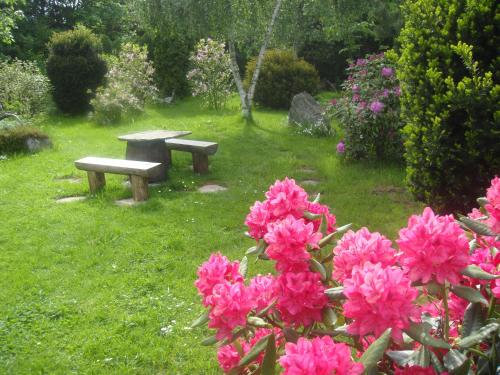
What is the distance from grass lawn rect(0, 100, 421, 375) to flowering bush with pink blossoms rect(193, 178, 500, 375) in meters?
1.57

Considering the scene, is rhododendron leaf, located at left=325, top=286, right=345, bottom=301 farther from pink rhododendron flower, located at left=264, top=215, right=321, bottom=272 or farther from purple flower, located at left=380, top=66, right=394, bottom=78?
purple flower, located at left=380, top=66, right=394, bottom=78

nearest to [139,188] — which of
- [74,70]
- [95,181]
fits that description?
[95,181]

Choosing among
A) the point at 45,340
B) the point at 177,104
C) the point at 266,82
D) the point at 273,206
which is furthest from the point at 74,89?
the point at 273,206

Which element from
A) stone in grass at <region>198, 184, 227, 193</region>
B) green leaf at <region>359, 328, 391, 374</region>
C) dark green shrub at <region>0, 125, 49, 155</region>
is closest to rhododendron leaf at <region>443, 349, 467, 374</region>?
green leaf at <region>359, 328, 391, 374</region>

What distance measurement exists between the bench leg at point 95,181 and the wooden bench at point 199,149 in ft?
4.13

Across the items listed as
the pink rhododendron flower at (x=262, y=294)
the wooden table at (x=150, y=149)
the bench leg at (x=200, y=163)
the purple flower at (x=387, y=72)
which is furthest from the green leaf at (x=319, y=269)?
the purple flower at (x=387, y=72)

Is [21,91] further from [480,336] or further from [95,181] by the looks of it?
[480,336]

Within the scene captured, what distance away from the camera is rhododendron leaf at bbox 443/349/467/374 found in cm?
129

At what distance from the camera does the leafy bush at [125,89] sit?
11766 mm

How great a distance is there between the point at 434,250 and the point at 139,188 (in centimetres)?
519

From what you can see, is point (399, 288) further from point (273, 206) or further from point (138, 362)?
point (138, 362)

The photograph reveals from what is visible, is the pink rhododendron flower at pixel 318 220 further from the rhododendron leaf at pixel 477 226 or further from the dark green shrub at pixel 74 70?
the dark green shrub at pixel 74 70

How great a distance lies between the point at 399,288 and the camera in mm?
1127

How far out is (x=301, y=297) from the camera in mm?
1493
